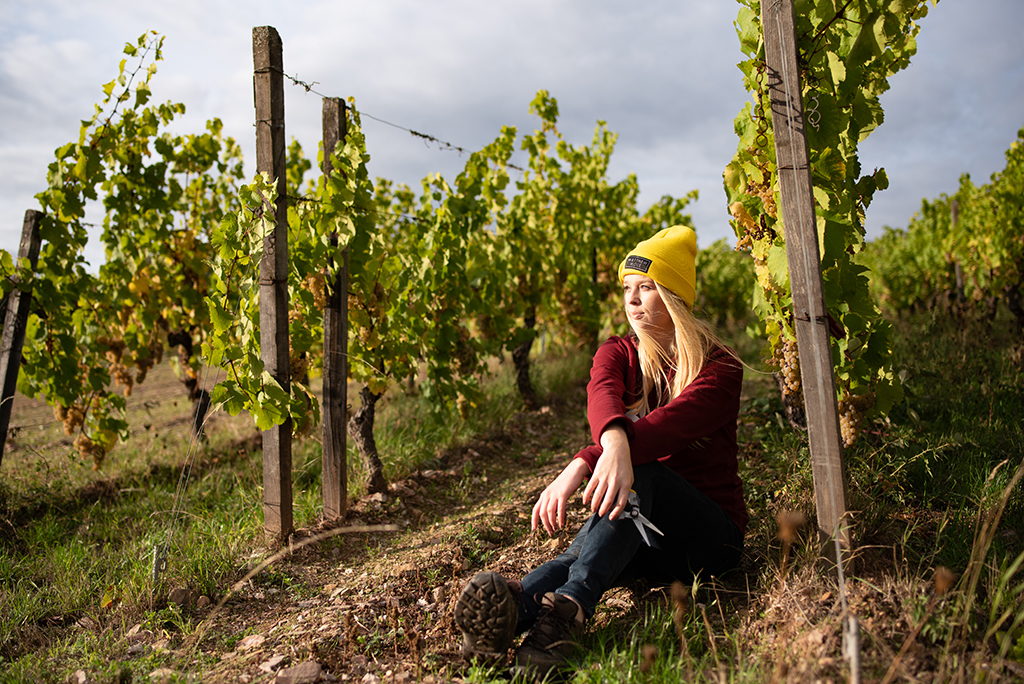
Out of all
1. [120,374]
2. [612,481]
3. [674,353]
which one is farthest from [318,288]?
[120,374]

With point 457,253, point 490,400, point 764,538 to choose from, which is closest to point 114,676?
point 764,538

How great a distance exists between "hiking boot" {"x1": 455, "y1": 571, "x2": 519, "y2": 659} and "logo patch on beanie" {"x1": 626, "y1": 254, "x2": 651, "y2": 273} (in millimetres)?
1096

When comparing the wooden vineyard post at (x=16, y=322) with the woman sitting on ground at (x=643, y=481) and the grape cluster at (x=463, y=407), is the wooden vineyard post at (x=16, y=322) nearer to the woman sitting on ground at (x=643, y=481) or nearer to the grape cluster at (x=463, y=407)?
the grape cluster at (x=463, y=407)

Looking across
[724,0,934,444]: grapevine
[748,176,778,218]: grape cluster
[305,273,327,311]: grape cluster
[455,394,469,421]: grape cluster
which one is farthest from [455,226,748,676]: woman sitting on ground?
[455,394,469,421]: grape cluster

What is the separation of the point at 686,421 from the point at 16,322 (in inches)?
153

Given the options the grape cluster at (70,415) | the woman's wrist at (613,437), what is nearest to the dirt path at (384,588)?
the woman's wrist at (613,437)

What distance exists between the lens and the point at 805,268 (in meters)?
1.67

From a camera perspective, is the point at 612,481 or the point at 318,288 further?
the point at 318,288

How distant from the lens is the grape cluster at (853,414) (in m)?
2.62

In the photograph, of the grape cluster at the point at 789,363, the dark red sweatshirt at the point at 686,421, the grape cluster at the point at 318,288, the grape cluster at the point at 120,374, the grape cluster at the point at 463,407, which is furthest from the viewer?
the grape cluster at the point at 120,374

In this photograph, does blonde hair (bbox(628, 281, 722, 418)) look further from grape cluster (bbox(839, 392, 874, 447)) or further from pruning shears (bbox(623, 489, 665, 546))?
grape cluster (bbox(839, 392, 874, 447))

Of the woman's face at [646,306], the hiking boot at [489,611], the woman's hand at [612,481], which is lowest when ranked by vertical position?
the hiking boot at [489,611]

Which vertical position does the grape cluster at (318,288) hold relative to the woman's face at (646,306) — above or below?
above

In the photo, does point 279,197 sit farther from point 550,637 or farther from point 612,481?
point 550,637
